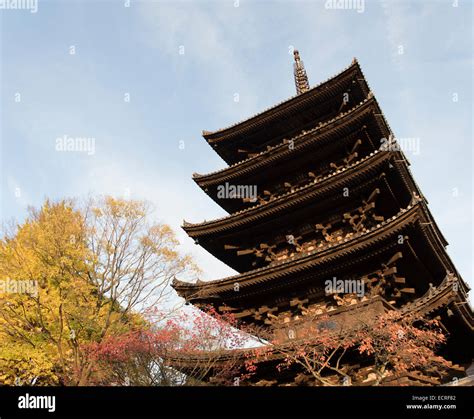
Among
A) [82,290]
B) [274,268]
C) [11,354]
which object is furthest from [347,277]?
[11,354]

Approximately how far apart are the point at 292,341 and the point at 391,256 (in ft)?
13.4

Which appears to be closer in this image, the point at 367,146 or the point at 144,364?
the point at 144,364

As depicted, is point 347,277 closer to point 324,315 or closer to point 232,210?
point 324,315

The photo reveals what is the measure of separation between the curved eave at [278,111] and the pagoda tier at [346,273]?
719 cm

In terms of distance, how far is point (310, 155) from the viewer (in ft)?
52.9

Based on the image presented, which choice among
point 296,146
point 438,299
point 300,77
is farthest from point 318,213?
point 300,77

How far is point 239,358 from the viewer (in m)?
12.4

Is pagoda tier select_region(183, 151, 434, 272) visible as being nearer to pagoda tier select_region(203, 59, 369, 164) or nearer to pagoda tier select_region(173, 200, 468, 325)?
pagoda tier select_region(173, 200, 468, 325)

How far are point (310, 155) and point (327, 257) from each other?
5.26m

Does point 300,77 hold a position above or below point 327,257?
above

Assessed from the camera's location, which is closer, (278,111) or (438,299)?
(438,299)

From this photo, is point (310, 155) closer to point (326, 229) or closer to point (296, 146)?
point (296, 146)

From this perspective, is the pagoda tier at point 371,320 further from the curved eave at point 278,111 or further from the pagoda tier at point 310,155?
the curved eave at point 278,111

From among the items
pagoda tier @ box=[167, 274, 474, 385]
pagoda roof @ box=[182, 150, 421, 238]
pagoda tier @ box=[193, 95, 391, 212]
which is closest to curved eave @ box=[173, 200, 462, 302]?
pagoda tier @ box=[167, 274, 474, 385]
